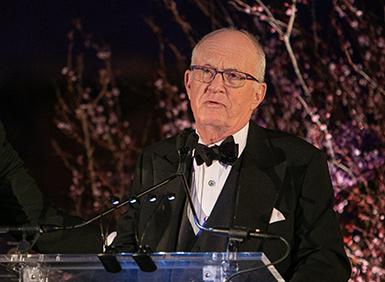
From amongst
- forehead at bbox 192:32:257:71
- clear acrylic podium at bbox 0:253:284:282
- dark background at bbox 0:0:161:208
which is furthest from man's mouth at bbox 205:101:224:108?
dark background at bbox 0:0:161:208

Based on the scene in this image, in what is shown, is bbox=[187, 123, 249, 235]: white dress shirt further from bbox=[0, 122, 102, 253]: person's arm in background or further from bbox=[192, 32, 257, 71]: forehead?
bbox=[0, 122, 102, 253]: person's arm in background

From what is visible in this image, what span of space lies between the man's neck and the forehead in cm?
21

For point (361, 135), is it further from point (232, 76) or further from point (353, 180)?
point (232, 76)

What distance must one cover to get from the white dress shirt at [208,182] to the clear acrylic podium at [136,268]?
0.56 m

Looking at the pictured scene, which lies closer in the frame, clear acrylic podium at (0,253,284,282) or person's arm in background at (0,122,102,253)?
clear acrylic podium at (0,253,284,282)

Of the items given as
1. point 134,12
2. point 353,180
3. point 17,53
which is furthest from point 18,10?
point 353,180

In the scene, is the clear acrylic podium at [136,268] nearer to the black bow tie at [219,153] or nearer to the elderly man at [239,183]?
the elderly man at [239,183]

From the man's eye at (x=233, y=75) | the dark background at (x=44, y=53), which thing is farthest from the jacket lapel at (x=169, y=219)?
the dark background at (x=44, y=53)

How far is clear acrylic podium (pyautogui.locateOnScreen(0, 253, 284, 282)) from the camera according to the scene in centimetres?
332

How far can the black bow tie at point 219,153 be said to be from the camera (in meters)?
3.90

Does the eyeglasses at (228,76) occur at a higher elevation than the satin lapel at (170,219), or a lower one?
higher

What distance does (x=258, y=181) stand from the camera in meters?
3.94

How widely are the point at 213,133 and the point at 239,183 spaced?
0.20 m

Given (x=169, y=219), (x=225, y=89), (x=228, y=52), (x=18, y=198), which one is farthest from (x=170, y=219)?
(x=18, y=198)
